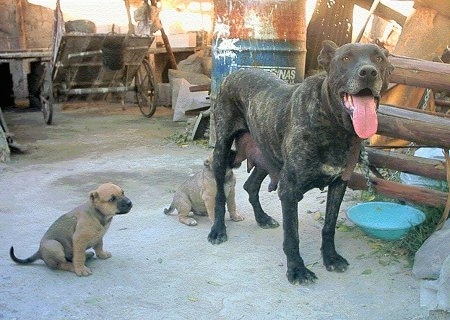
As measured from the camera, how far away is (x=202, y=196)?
4.77m

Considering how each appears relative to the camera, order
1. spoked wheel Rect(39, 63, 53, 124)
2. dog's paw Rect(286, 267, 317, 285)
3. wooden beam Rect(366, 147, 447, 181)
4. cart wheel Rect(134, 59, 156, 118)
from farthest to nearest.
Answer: cart wheel Rect(134, 59, 156, 118) < spoked wheel Rect(39, 63, 53, 124) < wooden beam Rect(366, 147, 447, 181) < dog's paw Rect(286, 267, 317, 285)

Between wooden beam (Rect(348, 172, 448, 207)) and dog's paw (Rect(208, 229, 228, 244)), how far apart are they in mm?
1189

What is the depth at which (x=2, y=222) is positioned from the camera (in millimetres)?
4914

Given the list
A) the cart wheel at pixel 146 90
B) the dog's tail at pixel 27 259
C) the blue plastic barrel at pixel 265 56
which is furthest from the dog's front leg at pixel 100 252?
the cart wheel at pixel 146 90

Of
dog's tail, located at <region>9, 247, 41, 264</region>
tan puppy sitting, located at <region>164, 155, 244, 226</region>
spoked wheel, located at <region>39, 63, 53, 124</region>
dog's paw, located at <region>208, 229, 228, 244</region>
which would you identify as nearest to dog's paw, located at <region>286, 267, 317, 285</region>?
dog's paw, located at <region>208, 229, 228, 244</region>

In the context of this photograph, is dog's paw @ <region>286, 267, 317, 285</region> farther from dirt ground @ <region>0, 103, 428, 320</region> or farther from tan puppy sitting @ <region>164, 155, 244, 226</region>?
tan puppy sitting @ <region>164, 155, 244, 226</region>

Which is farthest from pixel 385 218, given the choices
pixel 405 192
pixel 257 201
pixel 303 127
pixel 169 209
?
pixel 169 209

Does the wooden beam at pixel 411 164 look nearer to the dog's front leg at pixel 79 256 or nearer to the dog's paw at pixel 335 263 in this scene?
the dog's paw at pixel 335 263

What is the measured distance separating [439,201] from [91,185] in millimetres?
3778

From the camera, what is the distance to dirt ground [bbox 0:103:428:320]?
131 inches

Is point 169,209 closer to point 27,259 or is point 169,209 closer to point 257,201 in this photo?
point 257,201

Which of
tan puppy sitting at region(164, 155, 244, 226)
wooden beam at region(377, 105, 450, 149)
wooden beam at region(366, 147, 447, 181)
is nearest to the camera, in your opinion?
wooden beam at region(377, 105, 450, 149)

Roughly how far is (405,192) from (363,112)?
1447 mm

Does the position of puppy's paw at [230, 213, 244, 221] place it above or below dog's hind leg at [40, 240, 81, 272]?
below
